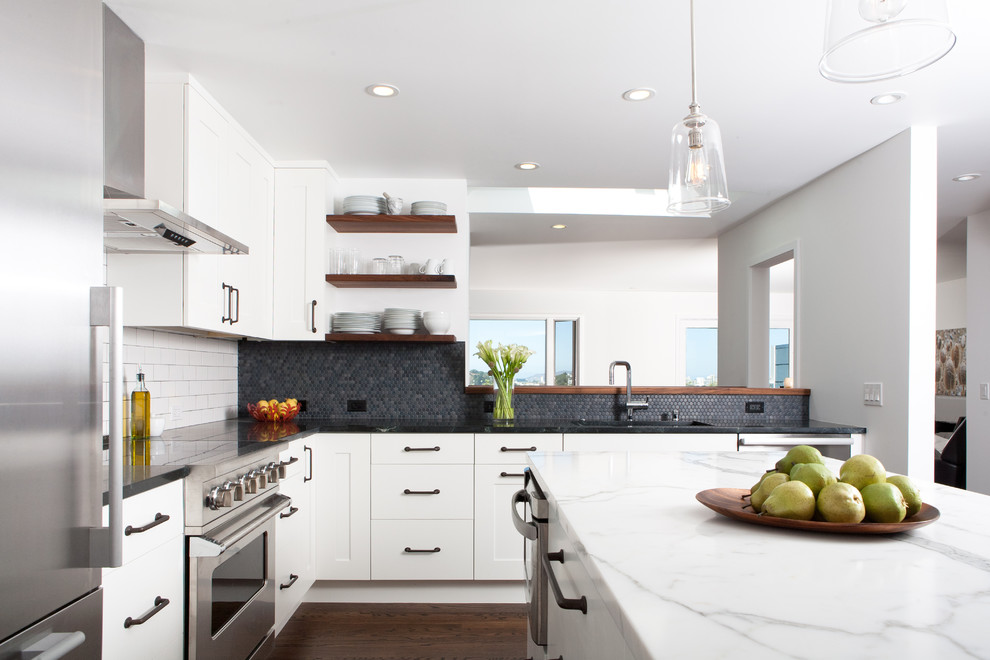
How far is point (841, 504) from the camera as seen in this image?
108cm

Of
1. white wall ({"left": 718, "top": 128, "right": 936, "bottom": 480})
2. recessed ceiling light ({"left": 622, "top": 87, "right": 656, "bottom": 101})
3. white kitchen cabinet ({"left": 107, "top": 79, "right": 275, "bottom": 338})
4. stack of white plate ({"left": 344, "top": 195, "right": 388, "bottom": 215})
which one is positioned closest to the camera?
white kitchen cabinet ({"left": 107, "top": 79, "right": 275, "bottom": 338})

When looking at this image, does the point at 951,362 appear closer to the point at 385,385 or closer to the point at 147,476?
the point at 385,385

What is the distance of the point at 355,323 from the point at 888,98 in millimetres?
2788

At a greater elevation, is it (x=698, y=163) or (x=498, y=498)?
(x=698, y=163)

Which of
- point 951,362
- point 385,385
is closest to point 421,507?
point 385,385

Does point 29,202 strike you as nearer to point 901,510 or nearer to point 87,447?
point 87,447

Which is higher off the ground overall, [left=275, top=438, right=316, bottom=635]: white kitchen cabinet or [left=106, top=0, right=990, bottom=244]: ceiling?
[left=106, top=0, right=990, bottom=244]: ceiling

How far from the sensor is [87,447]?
4.17 feet

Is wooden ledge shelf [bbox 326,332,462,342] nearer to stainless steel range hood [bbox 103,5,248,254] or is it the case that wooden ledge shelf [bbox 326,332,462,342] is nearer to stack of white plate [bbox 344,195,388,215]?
stack of white plate [bbox 344,195,388,215]

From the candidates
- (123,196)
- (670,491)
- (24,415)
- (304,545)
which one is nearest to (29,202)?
(24,415)

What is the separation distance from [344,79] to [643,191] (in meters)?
2.77

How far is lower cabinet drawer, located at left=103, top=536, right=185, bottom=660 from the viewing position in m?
1.65

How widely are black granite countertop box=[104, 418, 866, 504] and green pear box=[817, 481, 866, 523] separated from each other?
153 cm

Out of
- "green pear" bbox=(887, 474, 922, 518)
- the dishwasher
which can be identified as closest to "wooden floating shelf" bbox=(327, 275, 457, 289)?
the dishwasher
